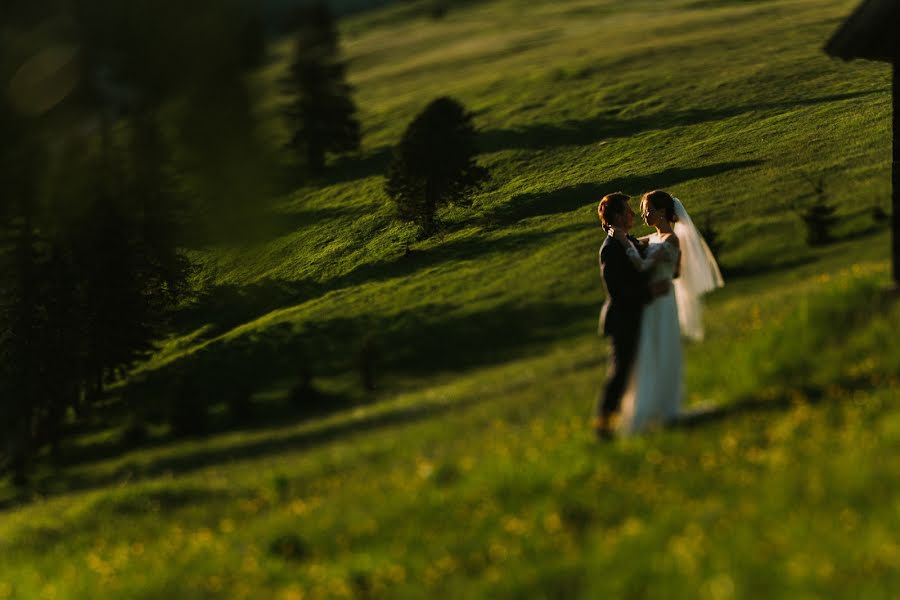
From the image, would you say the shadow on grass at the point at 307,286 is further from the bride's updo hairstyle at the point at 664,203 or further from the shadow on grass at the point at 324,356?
the bride's updo hairstyle at the point at 664,203

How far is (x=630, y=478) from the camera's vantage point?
10.9m

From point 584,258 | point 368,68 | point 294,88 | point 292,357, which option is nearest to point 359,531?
point 292,357

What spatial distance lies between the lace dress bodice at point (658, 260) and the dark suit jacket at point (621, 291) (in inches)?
3.9

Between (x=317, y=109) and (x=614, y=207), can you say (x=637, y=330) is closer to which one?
(x=614, y=207)

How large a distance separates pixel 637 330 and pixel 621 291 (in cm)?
52

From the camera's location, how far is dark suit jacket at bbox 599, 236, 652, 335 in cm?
1229

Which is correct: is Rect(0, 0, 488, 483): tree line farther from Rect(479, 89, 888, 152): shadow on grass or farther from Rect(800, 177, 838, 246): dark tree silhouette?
Rect(800, 177, 838, 246): dark tree silhouette

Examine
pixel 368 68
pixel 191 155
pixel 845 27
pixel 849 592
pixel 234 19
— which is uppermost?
pixel 234 19

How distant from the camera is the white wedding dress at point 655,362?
11859 millimetres

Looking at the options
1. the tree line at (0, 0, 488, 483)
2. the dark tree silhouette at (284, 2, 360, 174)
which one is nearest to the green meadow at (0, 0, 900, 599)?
the tree line at (0, 0, 488, 483)

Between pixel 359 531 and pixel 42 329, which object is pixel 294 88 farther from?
pixel 359 531

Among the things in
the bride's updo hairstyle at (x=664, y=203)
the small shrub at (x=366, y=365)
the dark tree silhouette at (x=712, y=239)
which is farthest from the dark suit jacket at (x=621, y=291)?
the dark tree silhouette at (x=712, y=239)

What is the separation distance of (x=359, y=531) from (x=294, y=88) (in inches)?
2506

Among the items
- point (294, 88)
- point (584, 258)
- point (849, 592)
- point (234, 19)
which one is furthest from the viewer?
point (294, 88)
